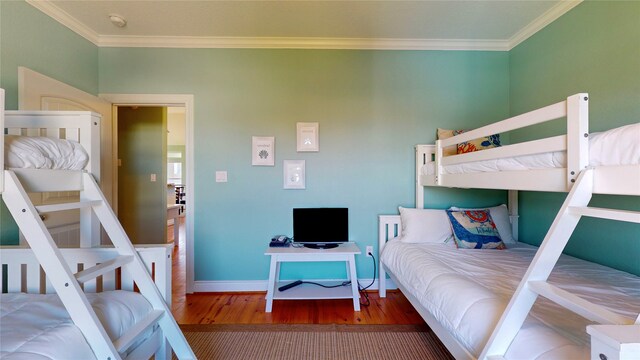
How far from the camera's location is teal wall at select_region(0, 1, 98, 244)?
168 cm

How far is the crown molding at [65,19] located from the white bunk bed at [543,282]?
3.25 metres

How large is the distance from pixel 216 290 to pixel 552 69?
3.58 m

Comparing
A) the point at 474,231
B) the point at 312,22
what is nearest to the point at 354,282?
the point at 474,231

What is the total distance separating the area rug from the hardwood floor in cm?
9

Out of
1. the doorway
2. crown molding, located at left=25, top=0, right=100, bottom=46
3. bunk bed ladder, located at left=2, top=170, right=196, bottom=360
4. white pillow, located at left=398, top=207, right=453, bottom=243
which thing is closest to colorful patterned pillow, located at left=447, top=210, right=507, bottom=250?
white pillow, located at left=398, top=207, right=453, bottom=243

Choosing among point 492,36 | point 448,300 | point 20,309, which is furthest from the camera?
point 492,36

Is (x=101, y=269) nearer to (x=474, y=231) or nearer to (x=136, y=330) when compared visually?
(x=136, y=330)

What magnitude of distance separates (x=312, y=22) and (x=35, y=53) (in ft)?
6.99

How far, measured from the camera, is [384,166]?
2490 mm

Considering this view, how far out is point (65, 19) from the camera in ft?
6.76

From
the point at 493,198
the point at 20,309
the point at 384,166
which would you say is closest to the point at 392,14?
the point at 384,166

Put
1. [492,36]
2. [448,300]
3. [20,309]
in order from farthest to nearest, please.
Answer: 1. [492,36]
2. [448,300]
3. [20,309]

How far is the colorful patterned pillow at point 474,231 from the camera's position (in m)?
1.98

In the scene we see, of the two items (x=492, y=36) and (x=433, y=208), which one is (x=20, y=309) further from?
(x=492, y=36)
